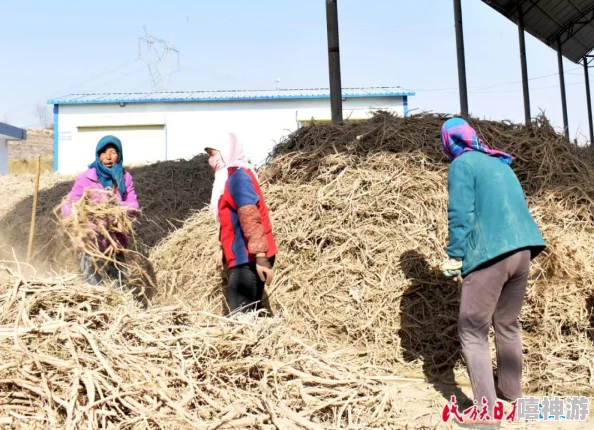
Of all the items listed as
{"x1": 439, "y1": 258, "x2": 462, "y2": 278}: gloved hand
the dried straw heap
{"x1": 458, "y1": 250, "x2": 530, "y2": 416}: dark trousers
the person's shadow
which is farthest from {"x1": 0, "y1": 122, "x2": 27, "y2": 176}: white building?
{"x1": 458, "y1": 250, "x2": 530, "y2": 416}: dark trousers

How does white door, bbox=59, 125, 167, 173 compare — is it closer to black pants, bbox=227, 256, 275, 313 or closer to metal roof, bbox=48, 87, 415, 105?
metal roof, bbox=48, 87, 415, 105

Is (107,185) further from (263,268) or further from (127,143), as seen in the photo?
(127,143)

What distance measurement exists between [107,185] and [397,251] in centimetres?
233

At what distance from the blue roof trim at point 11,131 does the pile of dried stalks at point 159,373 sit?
21.3m

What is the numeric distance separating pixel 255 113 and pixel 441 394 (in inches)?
715

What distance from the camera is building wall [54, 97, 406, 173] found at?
70.9 ft

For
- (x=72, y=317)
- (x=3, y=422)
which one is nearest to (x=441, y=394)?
(x=72, y=317)

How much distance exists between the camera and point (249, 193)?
4.20 meters

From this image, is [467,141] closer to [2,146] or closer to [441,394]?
[441,394]

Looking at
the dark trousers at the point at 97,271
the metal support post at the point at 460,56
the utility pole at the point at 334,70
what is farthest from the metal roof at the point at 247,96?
the dark trousers at the point at 97,271

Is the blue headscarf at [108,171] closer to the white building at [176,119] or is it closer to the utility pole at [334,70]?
the utility pole at [334,70]

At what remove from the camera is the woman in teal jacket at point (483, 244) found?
11.7ft

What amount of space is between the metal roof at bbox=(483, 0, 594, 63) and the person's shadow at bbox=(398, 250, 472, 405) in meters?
14.2

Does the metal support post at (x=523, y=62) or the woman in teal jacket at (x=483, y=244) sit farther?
the metal support post at (x=523, y=62)
